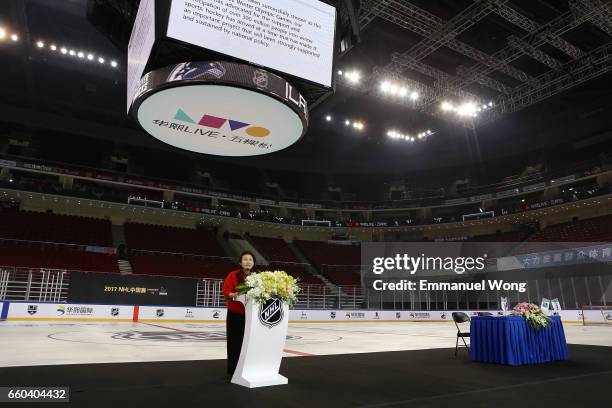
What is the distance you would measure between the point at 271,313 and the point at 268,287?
12.2 inches

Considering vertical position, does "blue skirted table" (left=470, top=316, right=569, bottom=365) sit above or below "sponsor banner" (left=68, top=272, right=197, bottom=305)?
below

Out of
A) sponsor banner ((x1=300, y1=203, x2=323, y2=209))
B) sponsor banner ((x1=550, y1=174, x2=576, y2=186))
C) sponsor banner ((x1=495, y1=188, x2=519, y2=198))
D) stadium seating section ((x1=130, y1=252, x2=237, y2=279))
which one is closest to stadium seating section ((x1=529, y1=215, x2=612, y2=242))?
sponsor banner ((x1=550, y1=174, x2=576, y2=186))

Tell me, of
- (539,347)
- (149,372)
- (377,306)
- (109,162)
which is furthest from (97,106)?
(539,347)

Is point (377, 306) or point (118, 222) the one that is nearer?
point (377, 306)

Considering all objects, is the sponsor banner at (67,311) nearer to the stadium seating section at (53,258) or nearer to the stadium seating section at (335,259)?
the stadium seating section at (53,258)

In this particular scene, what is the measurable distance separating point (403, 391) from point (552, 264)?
1970cm

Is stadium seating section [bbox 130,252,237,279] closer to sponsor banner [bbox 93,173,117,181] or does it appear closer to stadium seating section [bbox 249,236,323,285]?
stadium seating section [bbox 249,236,323,285]

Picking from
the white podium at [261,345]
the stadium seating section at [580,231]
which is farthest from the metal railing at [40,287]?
the stadium seating section at [580,231]

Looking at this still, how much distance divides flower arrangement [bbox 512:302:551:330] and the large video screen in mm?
5339

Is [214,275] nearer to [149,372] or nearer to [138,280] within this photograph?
[138,280]

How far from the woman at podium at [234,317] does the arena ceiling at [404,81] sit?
747cm

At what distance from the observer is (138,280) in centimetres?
1571

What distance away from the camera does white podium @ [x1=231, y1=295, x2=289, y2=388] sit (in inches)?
158

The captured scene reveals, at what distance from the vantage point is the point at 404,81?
1972 cm
